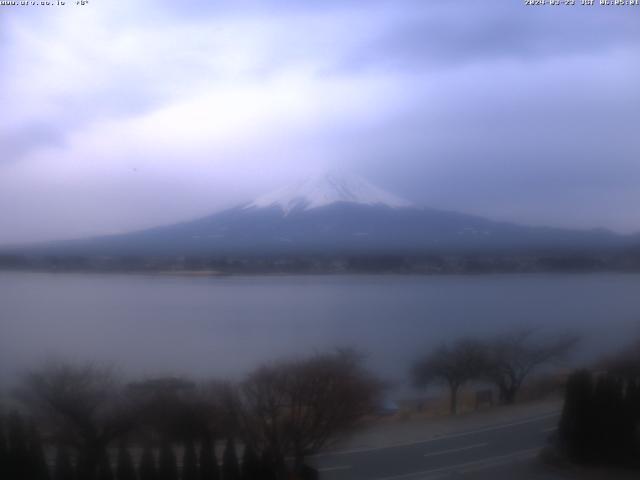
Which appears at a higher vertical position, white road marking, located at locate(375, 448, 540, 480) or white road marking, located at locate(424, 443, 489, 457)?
white road marking, located at locate(424, 443, 489, 457)

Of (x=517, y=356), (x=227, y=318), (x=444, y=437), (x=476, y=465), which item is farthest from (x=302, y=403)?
(x=517, y=356)

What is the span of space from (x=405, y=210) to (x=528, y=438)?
1.54 meters

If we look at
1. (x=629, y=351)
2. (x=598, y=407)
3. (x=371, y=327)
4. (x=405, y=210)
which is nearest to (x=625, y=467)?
(x=598, y=407)

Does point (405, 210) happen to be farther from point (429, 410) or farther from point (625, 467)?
A: point (625, 467)

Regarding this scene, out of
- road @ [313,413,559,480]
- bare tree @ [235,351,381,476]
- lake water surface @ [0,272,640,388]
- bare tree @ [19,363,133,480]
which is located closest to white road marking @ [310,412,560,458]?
road @ [313,413,559,480]

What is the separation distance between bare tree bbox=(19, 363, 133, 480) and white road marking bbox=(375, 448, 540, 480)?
1.41 meters

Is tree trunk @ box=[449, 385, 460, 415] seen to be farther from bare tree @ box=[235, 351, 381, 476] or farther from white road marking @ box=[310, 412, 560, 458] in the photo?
bare tree @ box=[235, 351, 381, 476]

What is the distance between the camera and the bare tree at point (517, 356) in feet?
12.8

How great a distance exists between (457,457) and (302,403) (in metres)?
0.93

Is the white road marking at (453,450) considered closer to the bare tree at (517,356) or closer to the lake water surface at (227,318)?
the bare tree at (517,356)

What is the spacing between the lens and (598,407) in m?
4.11

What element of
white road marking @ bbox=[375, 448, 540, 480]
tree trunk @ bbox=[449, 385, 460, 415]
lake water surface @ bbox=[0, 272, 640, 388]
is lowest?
white road marking @ bbox=[375, 448, 540, 480]

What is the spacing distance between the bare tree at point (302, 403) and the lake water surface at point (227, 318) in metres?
0.08

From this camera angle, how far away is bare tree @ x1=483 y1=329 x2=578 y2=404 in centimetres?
391
